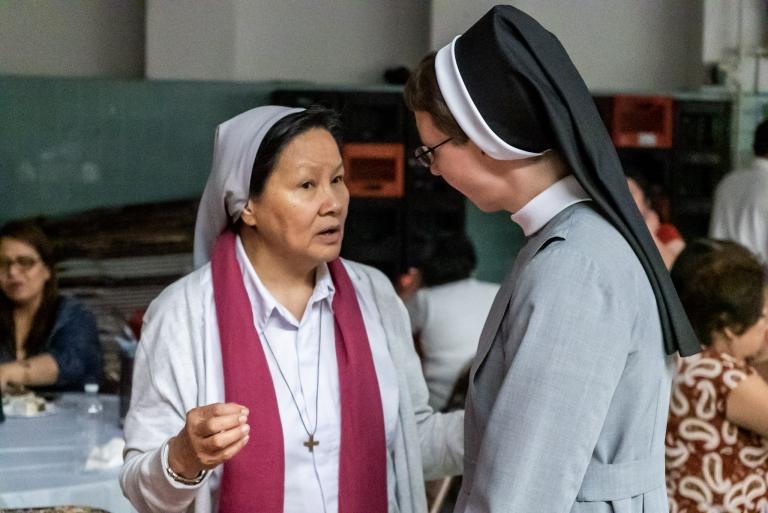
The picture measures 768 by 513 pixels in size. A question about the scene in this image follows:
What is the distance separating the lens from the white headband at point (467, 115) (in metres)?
1.52

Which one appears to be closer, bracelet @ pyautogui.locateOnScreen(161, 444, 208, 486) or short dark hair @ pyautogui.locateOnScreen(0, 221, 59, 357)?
bracelet @ pyautogui.locateOnScreen(161, 444, 208, 486)

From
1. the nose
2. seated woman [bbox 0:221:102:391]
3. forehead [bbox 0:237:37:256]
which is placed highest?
the nose

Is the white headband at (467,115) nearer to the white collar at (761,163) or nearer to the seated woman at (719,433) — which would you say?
the seated woman at (719,433)

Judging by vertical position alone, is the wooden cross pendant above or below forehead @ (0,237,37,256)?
below

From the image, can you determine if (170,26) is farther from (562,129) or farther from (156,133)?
(562,129)

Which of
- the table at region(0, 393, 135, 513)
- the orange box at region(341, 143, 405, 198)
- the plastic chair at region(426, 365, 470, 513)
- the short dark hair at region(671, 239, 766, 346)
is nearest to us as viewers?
the short dark hair at region(671, 239, 766, 346)

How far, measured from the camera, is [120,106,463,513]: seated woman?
197 cm

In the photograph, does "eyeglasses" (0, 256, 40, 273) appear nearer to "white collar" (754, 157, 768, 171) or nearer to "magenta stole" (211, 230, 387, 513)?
"magenta stole" (211, 230, 387, 513)

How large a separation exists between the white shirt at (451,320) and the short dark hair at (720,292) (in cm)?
175

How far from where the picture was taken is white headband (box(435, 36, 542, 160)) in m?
1.52

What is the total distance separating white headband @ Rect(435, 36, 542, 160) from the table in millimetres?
1756

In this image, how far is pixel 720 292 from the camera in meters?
2.62

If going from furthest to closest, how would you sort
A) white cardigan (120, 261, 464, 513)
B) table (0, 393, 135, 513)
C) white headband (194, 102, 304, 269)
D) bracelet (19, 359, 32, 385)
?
bracelet (19, 359, 32, 385)
table (0, 393, 135, 513)
white headband (194, 102, 304, 269)
white cardigan (120, 261, 464, 513)

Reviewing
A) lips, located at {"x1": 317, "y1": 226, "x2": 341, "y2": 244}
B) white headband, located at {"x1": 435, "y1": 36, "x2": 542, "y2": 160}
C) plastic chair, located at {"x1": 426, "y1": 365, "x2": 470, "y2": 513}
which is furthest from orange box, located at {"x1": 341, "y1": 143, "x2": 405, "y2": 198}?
white headband, located at {"x1": 435, "y1": 36, "x2": 542, "y2": 160}
